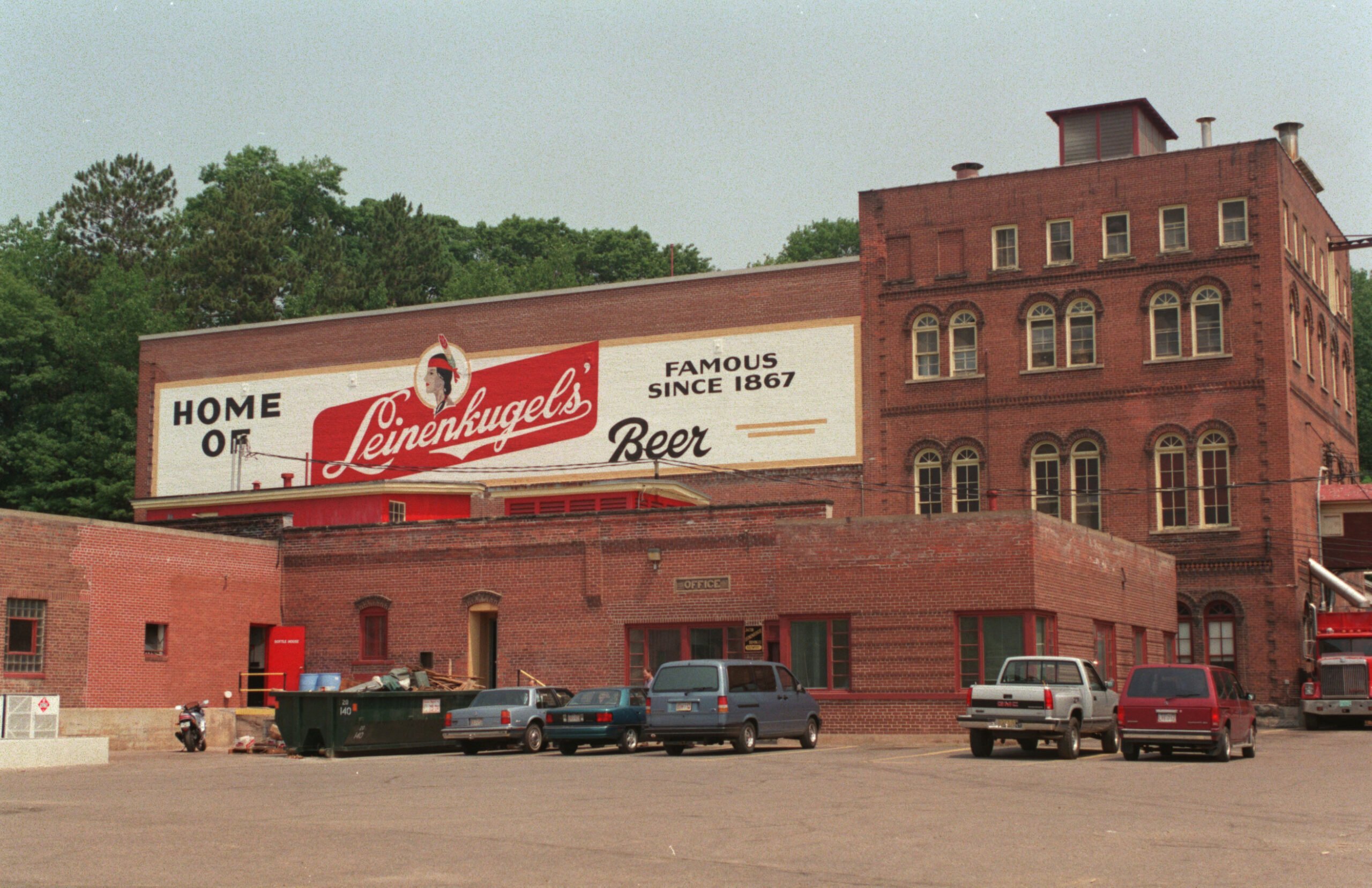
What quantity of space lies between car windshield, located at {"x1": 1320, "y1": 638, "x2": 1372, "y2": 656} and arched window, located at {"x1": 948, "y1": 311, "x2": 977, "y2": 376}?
12.9 metres

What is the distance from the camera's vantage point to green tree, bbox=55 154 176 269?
8319cm

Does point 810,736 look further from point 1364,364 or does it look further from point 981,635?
point 1364,364

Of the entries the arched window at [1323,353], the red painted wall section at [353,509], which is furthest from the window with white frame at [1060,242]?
the red painted wall section at [353,509]

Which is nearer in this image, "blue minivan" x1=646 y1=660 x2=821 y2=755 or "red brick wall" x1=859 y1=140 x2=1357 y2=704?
"blue minivan" x1=646 y1=660 x2=821 y2=755

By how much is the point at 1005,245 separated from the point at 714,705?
25942 mm

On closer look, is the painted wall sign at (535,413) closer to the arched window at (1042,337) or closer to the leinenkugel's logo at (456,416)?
the leinenkugel's logo at (456,416)

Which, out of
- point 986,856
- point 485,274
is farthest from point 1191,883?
point 485,274

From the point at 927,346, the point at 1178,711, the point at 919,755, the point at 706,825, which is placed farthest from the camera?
the point at 927,346

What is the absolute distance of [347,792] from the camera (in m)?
20.4

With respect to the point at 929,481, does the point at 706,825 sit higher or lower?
lower

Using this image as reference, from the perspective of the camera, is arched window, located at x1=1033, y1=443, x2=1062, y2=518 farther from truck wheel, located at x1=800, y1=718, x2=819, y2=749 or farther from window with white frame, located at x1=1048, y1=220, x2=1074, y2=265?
truck wheel, located at x1=800, y1=718, x2=819, y2=749

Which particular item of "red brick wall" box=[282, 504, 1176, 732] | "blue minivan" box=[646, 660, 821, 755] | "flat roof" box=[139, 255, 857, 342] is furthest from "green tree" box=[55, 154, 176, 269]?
"blue minivan" box=[646, 660, 821, 755]

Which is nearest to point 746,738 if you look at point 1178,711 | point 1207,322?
point 1178,711

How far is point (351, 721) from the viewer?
31438mm
